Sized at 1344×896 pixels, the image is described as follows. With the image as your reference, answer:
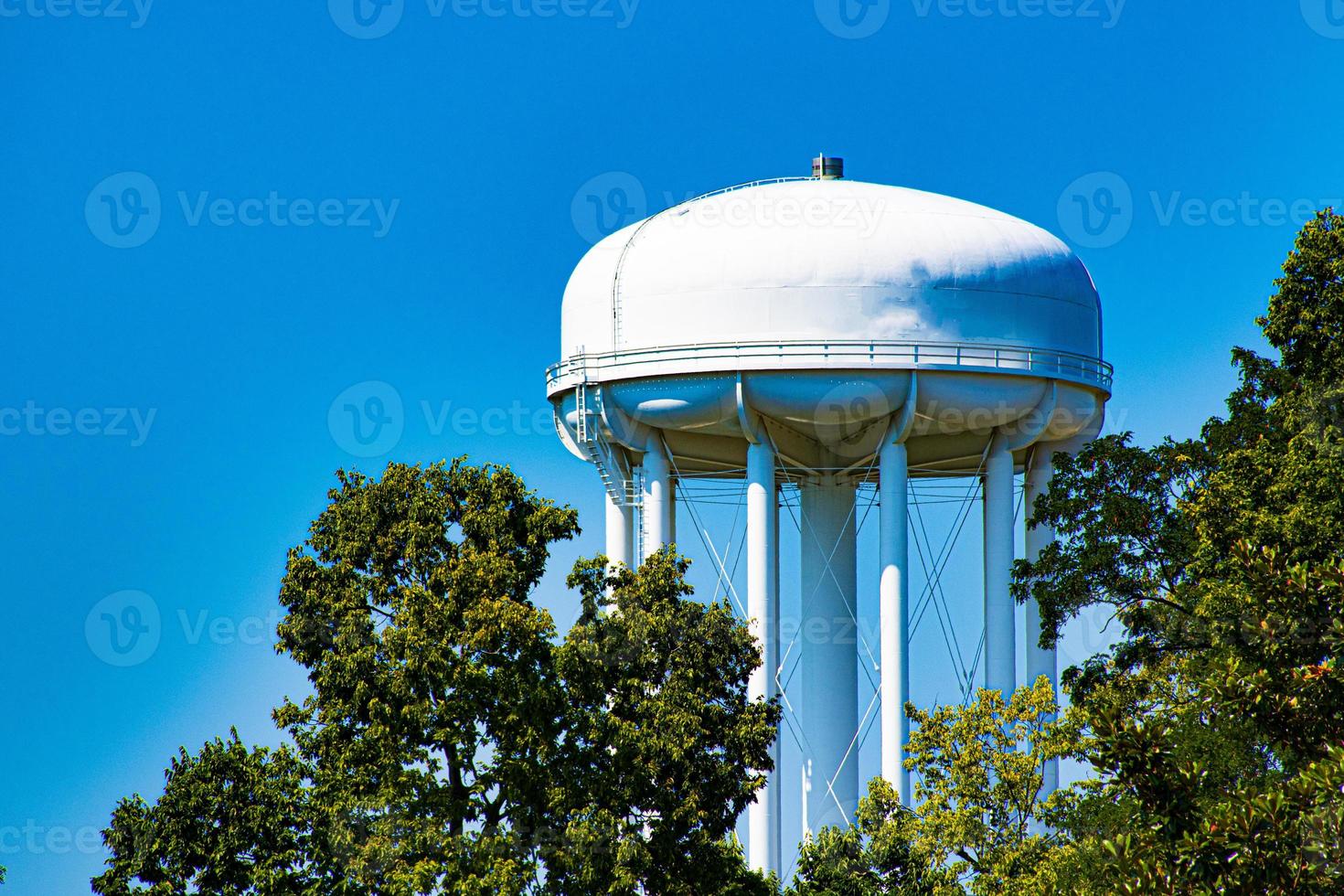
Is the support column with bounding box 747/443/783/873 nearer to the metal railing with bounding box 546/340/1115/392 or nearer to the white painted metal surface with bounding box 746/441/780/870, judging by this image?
the white painted metal surface with bounding box 746/441/780/870

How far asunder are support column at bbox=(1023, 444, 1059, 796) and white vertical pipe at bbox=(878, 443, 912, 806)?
2340mm

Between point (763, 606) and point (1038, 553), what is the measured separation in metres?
5.33

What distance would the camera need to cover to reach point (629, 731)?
31766mm

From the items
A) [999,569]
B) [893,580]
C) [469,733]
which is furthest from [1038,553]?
[469,733]

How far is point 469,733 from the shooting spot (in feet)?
101

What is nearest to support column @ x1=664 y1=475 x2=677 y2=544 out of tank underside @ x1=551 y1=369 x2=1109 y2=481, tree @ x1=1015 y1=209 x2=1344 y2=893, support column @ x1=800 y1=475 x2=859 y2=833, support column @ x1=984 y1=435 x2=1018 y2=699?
tank underside @ x1=551 y1=369 x2=1109 y2=481

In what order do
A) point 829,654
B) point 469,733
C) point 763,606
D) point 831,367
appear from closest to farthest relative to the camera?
point 469,733 → point 831,367 → point 763,606 → point 829,654

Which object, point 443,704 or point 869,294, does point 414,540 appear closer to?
point 443,704

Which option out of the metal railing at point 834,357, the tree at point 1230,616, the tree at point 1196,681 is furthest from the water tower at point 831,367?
the tree at point 1230,616

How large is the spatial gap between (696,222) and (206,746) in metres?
16.1

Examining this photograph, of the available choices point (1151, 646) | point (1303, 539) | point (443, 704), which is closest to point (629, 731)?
point (443, 704)

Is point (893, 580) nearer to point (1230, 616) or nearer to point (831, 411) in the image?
point (831, 411)

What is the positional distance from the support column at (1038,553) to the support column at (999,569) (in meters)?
0.44

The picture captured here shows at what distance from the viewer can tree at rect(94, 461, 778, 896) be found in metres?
29.9
